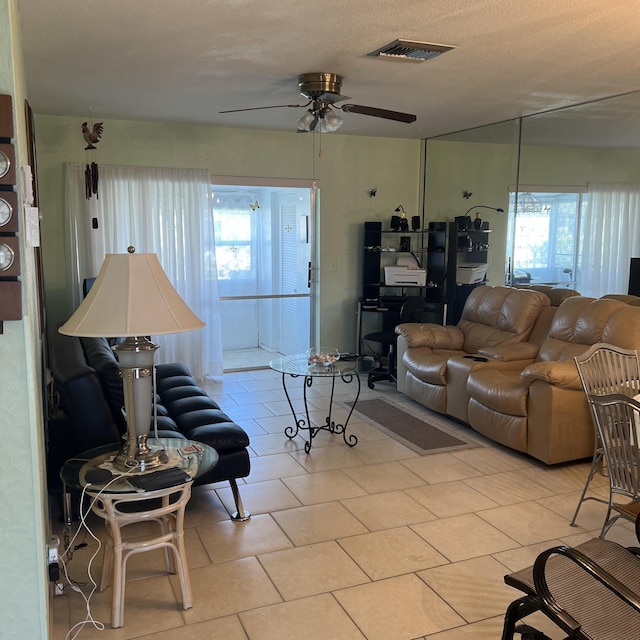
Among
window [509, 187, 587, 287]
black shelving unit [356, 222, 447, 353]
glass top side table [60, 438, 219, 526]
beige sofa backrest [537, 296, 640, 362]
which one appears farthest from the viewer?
black shelving unit [356, 222, 447, 353]

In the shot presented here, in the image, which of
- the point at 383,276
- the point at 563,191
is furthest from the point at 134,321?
the point at 383,276

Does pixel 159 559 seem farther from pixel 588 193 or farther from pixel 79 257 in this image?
pixel 588 193

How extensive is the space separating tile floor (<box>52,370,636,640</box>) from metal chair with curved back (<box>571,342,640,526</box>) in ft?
1.69

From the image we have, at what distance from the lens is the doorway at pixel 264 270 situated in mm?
6863

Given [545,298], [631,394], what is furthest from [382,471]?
[545,298]

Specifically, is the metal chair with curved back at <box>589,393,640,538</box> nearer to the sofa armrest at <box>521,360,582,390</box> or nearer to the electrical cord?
the sofa armrest at <box>521,360,582,390</box>

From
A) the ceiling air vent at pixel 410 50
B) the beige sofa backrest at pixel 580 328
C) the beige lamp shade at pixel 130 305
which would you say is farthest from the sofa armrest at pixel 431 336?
the beige lamp shade at pixel 130 305

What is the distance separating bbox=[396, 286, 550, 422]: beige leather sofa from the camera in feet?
16.6

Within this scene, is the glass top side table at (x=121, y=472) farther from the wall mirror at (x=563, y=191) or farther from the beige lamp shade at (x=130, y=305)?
the wall mirror at (x=563, y=191)

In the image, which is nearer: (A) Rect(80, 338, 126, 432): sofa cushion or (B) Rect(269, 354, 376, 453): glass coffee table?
(A) Rect(80, 338, 126, 432): sofa cushion

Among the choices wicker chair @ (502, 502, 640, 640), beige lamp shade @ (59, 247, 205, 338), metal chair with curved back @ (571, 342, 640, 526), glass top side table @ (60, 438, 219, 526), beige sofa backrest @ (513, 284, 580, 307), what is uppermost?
beige lamp shade @ (59, 247, 205, 338)

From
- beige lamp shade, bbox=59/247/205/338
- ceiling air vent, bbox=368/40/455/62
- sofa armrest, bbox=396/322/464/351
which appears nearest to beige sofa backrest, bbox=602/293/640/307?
sofa armrest, bbox=396/322/464/351

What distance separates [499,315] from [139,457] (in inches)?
152

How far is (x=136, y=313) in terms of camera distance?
235cm
